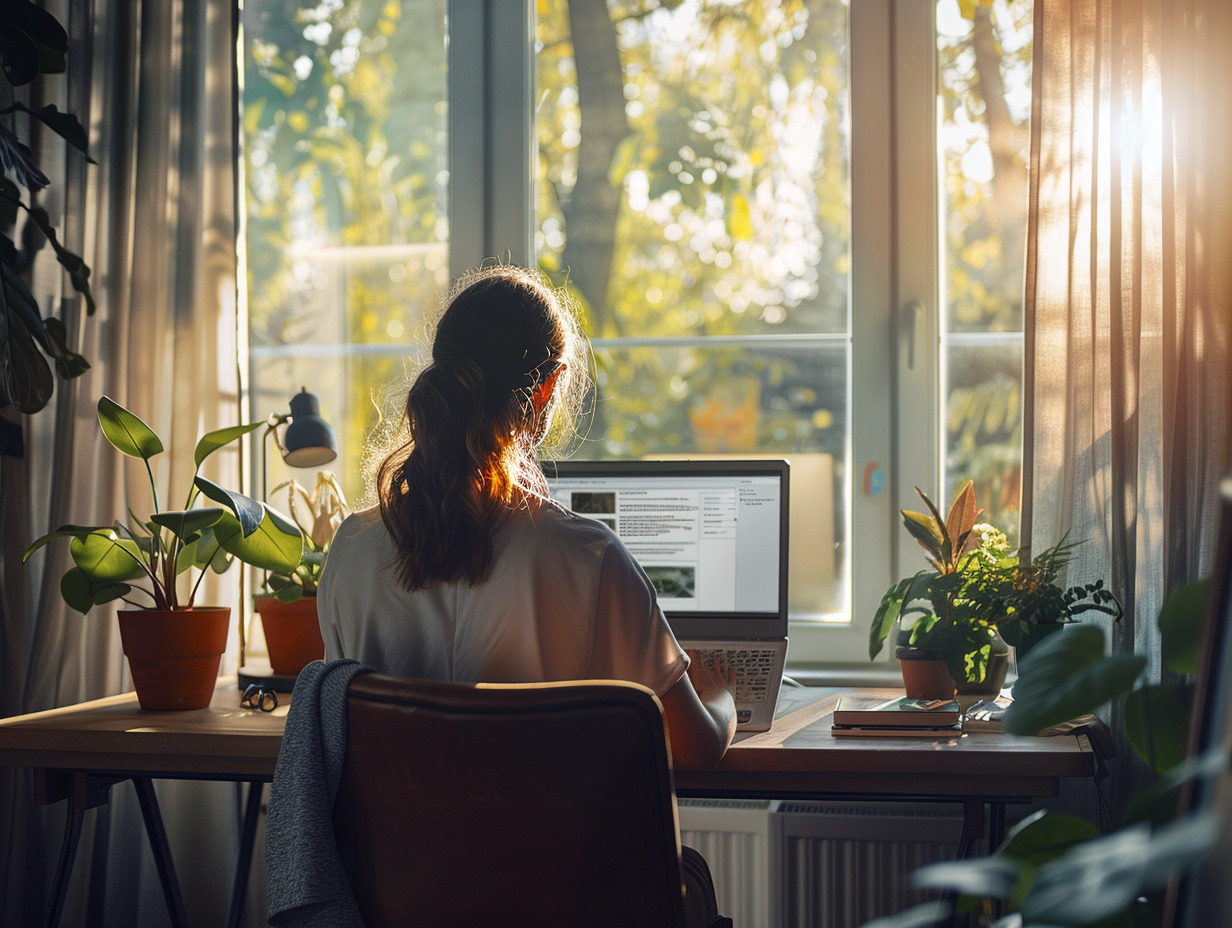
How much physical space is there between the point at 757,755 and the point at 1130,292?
96cm

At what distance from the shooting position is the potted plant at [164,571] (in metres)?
1.59

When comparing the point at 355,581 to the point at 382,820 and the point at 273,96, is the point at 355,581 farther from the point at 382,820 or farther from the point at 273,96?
the point at 273,96

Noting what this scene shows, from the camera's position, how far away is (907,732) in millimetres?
1408

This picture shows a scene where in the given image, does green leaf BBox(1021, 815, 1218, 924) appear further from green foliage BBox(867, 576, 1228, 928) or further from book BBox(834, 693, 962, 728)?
book BBox(834, 693, 962, 728)

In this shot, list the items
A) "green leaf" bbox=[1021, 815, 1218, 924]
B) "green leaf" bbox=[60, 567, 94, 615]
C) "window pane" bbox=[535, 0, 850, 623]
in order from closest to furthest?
1. "green leaf" bbox=[1021, 815, 1218, 924]
2. "green leaf" bbox=[60, 567, 94, 615]
3. "window pane" bbox=[535, 0, 850, 623]

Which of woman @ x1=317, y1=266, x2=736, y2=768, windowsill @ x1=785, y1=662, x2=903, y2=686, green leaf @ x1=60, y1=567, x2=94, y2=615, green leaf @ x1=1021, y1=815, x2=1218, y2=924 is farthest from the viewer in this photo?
windowsill @ x1=785, y1=662, x2=903, y2=686

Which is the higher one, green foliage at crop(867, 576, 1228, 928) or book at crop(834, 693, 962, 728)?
green foliage at crop(867, 576, 1228, 928)

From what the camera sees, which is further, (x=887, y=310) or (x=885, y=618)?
(x=887, y=310)

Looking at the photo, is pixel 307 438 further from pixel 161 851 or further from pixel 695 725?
pixel 695 725

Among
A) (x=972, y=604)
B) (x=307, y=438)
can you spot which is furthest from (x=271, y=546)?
(x=972, y=604)

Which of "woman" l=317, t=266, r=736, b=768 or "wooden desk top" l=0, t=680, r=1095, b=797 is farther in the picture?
"wooden desk top" l=0, t=680, r=1095, b=797

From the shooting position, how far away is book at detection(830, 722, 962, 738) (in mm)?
1407

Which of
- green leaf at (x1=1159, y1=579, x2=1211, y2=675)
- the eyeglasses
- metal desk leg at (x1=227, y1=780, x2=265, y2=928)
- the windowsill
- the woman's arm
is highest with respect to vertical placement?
green leaf at (x1=1159, y1=579, x2=1211, y2=675)

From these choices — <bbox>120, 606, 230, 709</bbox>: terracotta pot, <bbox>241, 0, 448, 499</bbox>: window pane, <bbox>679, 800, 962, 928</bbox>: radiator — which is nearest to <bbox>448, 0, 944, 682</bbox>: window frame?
<bbox>679, 800, 962, 928</bbox>: radiator
